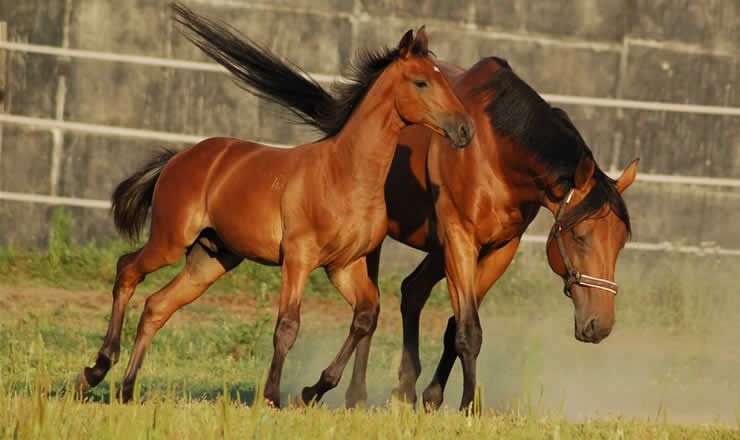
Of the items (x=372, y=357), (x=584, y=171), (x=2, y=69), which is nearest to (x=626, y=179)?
(x=584, y=171)

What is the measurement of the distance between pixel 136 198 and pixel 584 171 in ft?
10.3

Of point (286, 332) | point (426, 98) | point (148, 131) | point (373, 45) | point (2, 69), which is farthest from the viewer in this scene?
point (373, 45)

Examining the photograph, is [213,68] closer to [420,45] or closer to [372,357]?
[372,357]

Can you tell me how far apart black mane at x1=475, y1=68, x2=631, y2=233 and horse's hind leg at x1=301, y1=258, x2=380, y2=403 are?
1.20 meters

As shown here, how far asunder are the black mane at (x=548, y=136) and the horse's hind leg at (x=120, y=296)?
2221 mm

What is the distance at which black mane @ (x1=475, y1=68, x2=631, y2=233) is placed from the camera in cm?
582

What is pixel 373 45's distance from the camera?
12.6 m

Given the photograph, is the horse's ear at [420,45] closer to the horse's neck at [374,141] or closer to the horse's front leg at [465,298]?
the horse's neck at [374,141]

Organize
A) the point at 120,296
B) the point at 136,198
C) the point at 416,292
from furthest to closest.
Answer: the point at 416,292
the point at 136,198
the point at 120,296

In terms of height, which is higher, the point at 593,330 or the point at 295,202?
the point at 295,202

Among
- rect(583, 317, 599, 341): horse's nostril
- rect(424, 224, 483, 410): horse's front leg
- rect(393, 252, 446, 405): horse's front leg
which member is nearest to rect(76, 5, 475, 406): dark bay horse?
rect(424, 224, 483, 410): horse's front leg

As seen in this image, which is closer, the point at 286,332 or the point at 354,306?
the point at 286,332

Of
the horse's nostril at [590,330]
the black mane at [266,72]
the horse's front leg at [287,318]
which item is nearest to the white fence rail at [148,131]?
the black mane at [266,72]

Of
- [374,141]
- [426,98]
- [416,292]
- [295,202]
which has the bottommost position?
[416,292]
